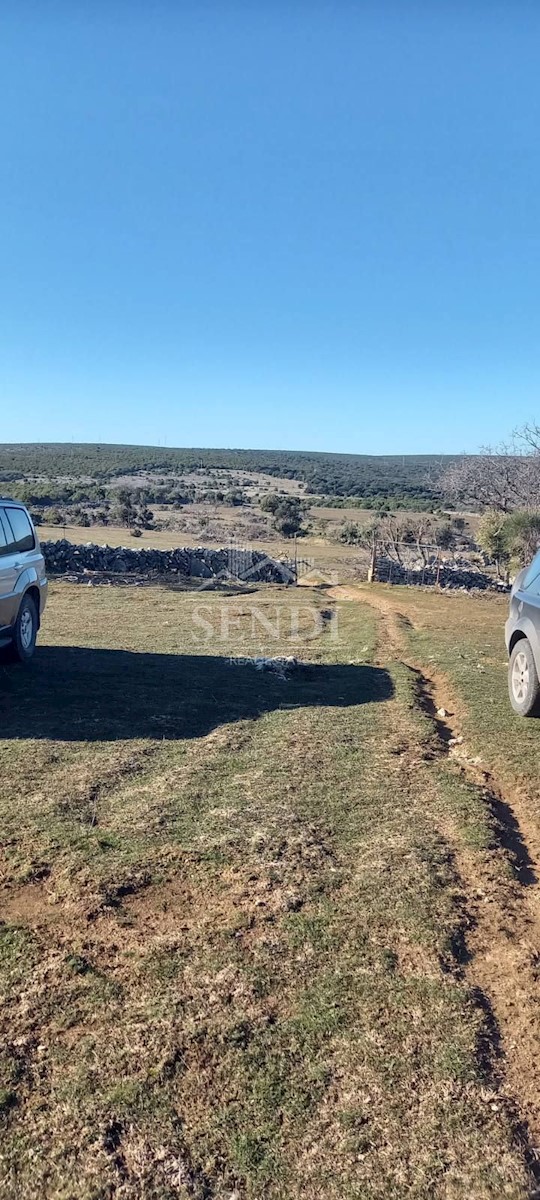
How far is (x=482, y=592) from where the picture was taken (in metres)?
23.8

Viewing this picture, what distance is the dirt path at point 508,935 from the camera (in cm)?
262

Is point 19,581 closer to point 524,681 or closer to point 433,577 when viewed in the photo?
point 524,681

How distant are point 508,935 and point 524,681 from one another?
13.4ft

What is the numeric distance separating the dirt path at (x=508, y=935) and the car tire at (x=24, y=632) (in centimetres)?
511

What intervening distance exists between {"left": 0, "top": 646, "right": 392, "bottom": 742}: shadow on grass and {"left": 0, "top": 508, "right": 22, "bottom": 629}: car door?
0.74 m

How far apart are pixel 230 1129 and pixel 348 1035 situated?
59 centimetres

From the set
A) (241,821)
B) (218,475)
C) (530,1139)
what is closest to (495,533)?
(241,821)

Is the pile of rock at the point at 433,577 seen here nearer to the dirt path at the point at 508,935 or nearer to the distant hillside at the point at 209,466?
the dirt path at the point at 508,935

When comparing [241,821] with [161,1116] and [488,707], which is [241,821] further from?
[488,707]

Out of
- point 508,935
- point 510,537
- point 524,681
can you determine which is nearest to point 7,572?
point 524,681

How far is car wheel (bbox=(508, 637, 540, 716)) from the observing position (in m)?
7.03

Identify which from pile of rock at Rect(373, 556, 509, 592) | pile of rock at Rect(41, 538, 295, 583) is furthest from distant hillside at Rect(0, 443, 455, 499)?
pile of rock at Rect(41, 538, 295, 583)

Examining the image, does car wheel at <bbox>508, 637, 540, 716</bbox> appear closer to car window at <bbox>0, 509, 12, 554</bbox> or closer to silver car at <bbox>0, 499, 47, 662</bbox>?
silver car at <bbox>0, 499, 47, 662</bbox>

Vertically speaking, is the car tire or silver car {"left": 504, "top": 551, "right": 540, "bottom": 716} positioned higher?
silver car {"left": 504, "top": 551, "right": 540, "bottom": 716}
